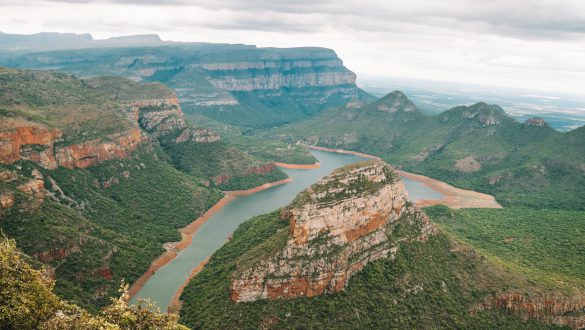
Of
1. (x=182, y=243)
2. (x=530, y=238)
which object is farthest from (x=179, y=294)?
(x=530, y=238)

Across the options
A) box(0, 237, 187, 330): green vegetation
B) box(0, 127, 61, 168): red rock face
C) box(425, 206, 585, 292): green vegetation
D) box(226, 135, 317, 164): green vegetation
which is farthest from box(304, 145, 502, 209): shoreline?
box(0, 237, 187, 330): green vegetation

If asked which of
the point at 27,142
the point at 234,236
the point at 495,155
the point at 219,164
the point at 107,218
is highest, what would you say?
the point at 27,142

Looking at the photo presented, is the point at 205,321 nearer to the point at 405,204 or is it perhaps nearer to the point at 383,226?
the point at 383,226

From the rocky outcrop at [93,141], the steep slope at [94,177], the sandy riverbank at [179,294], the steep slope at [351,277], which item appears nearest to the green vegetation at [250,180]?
the steep slope at [94,177]

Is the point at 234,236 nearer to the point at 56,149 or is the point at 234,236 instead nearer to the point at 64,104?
the point at 56,149

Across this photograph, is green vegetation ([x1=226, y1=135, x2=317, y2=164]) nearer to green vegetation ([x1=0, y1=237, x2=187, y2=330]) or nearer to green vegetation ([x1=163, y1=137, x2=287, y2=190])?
green vegetation ([x1=163, y1=137, x2=287, y2=190])

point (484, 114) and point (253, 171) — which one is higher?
point (484, 114)

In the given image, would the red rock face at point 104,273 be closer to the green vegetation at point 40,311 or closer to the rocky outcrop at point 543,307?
the green vegetation at point 40,311

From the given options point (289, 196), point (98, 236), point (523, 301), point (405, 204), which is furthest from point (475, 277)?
point (289, 196)
